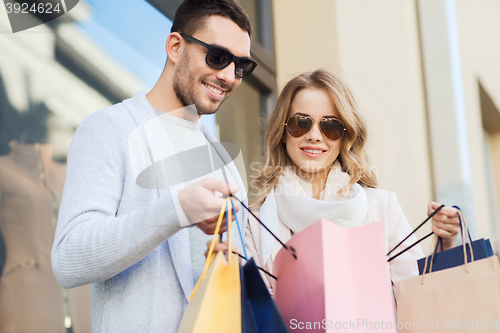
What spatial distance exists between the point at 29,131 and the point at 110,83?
0.56 meters

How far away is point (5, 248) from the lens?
179 centimetres

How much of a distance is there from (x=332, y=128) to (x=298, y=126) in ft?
0.45

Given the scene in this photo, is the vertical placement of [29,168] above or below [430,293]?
above

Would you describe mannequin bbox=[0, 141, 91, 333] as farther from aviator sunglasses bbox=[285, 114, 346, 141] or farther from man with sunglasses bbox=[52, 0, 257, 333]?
aviator sunglasses bbox=[285, 114, 346, 141]

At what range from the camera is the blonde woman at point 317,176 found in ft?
5.49

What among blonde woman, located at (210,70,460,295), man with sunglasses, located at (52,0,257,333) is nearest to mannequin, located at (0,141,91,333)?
man with sunglasses, located at (52,0,257,333)

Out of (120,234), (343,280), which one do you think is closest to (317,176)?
(343,280)

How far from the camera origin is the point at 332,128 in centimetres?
186

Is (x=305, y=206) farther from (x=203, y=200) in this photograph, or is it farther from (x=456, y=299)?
(x=203, y=200)

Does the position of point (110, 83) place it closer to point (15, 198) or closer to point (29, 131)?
point (29, 131)

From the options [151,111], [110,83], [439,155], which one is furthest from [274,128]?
[439,155]

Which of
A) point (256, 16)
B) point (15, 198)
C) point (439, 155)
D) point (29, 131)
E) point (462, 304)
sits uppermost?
point (256, 16)

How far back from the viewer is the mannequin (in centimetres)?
179

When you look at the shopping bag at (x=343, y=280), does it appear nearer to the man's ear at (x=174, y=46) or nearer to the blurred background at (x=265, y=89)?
the man's ear at (x=174, y=46)
